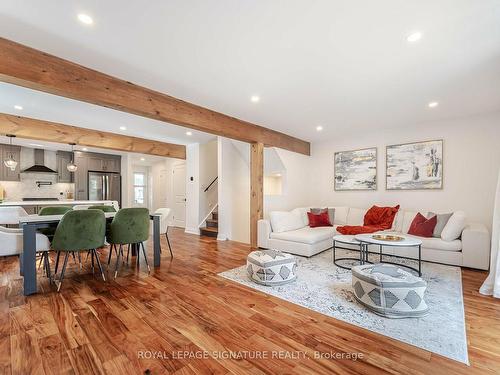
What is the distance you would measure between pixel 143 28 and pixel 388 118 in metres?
4.12

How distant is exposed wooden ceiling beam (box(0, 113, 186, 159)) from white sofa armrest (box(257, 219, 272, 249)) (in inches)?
141

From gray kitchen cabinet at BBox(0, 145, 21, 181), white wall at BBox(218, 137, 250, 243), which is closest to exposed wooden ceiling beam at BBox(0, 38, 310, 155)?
white wall at BBox(218, 137, 250, 243)

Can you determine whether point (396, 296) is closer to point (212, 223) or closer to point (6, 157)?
point (212, 223)

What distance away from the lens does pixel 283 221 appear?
15.1 feet

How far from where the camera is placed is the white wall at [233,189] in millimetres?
5562

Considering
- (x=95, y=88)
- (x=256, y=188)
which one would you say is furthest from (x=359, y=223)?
(x=95, y=88)

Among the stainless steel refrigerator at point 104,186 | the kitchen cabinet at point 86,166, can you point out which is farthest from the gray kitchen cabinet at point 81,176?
the stainless steel refrigerator at point 104,186

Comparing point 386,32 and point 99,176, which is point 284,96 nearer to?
point 386,32

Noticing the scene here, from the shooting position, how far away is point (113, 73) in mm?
2664

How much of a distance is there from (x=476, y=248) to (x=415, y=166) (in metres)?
1.85

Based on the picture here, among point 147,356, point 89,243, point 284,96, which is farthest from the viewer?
point 284,96

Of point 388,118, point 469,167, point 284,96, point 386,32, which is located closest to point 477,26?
point 386,32

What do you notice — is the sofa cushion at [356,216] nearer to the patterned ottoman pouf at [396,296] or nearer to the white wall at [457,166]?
the white wall at [457,166]

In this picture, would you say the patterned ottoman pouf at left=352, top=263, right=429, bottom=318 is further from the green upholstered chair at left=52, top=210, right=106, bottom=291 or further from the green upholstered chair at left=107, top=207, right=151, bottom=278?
the green upholstered chair at left=52, top=210, right=106, bottom=291
